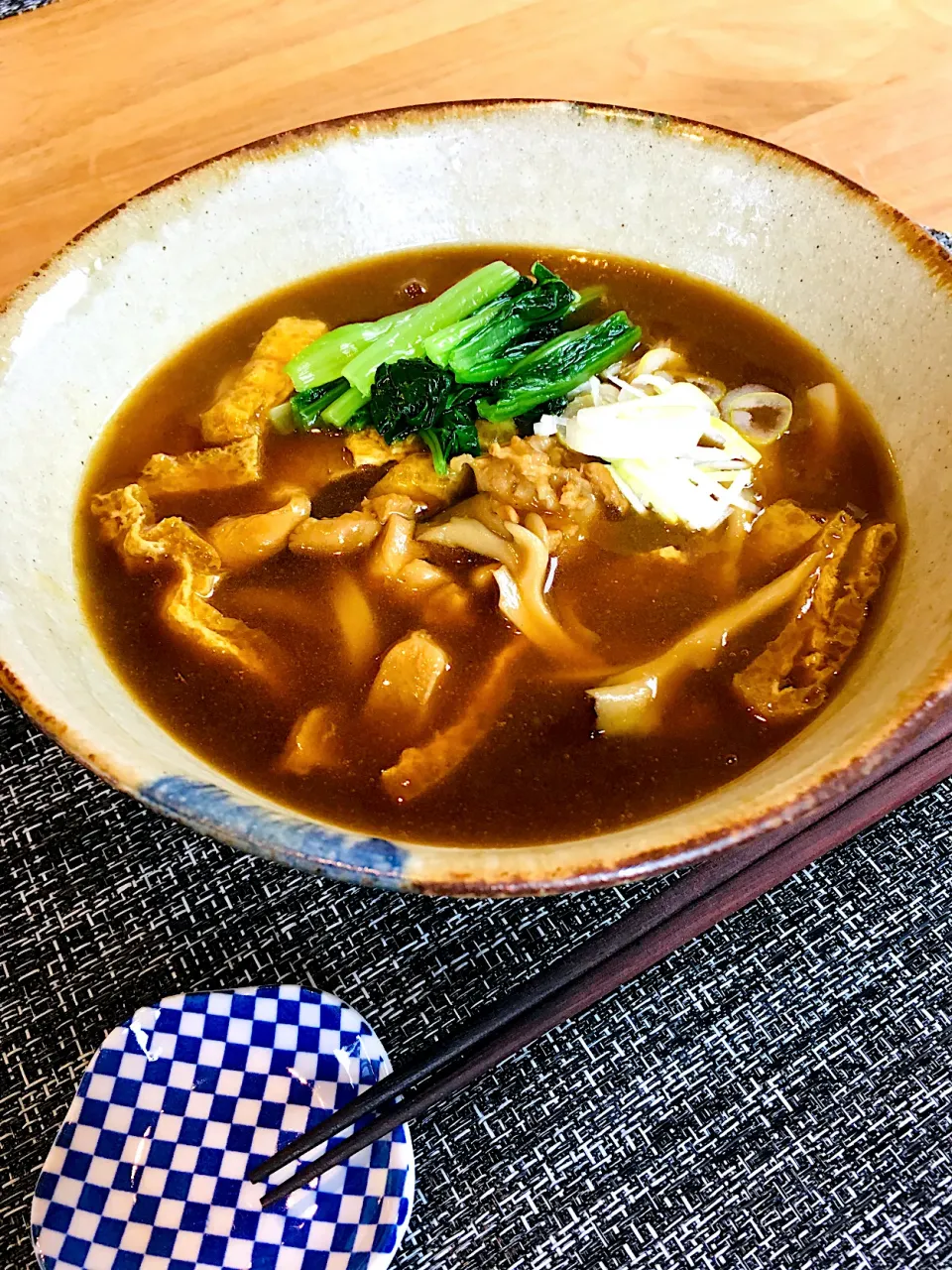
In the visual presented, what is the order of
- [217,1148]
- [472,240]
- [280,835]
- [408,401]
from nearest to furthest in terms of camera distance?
[280,835] → [217,1148] → [408,401] → [472,240]

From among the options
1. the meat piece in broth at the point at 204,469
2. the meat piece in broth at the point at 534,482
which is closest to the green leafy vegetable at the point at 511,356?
the meat piece in broth at the point at 534,482

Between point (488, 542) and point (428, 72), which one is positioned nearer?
point (488, 542)

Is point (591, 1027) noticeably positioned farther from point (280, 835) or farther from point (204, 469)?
point (204, 469)

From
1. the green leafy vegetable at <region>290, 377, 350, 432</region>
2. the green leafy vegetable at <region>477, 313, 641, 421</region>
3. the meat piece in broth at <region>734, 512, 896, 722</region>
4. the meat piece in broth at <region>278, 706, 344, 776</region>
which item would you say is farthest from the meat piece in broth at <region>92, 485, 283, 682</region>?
the meat piece in broth at <region>734, 512, 896, 722</region>

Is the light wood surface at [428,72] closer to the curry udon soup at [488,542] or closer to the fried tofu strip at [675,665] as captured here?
the curry udon soup at [488,542]

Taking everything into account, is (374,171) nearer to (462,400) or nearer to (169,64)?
(462,400)

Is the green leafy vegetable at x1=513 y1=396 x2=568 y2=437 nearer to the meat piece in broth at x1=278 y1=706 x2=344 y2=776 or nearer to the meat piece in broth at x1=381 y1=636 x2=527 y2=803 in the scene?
the meat piece in broth at x1=381 y1=636 x2=527 y2=803

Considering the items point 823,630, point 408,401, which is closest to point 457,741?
point 823,630
